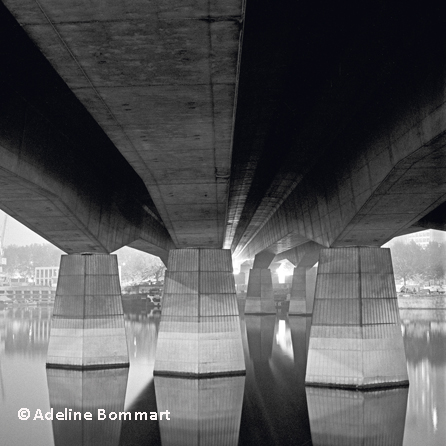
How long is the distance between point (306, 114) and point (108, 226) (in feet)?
52.1

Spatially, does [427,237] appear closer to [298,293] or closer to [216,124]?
[298,293]

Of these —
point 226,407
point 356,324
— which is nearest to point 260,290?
point 356,324

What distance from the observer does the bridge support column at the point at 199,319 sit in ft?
91.1

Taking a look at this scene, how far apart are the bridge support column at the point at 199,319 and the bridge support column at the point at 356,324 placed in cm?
454

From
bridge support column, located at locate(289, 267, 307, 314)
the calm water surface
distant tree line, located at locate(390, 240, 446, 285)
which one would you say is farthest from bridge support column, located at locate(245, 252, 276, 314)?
distant tree line, located at locate(390, 240, 446, 285)

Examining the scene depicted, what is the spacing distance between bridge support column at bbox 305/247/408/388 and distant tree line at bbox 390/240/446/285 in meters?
107

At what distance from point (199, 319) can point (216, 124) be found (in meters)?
15.8

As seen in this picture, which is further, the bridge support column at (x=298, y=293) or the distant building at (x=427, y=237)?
the distant building at (x=427, y=237)

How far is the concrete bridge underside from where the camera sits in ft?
32.3

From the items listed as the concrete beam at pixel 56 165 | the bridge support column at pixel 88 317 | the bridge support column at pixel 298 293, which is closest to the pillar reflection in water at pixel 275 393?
the bridge support column at pixel 88 317

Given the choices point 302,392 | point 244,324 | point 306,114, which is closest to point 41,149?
point 306,114

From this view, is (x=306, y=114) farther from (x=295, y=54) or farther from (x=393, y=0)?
(x=393, y=0)

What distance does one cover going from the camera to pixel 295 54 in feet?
45.1

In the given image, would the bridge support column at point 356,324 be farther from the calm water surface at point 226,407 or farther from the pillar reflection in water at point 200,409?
the pillar reflection in water at point 200,409
